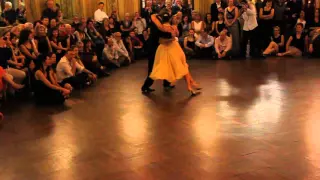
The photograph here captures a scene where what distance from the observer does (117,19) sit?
43.5ft

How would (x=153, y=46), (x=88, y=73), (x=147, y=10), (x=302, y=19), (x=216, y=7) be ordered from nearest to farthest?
(x=153, y=46)
(x=88, y=73)
(x=302, y=19)
(x=216, y=7)
(x=147, y=10)

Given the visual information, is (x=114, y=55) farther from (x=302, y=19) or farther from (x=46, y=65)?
(x=302, y=19)

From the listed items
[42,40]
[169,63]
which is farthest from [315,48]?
[42,40]

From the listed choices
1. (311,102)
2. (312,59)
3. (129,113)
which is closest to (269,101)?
(311,102)

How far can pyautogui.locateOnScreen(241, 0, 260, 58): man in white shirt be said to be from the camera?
39.6ft

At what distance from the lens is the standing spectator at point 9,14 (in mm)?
11094

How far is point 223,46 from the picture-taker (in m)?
11.8

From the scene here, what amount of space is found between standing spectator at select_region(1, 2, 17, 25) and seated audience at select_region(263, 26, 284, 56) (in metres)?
6.08

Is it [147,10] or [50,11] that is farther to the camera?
[147,10]

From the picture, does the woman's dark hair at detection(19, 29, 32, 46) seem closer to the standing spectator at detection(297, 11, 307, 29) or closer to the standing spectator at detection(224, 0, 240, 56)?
the standing spectator at detection(224, 0, 240, 56)

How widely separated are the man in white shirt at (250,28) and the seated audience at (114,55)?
9.96 ft

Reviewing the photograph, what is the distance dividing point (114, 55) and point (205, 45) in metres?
2.42

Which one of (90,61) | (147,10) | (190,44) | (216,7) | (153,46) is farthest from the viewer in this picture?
(147,10)

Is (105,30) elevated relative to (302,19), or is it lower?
lower
